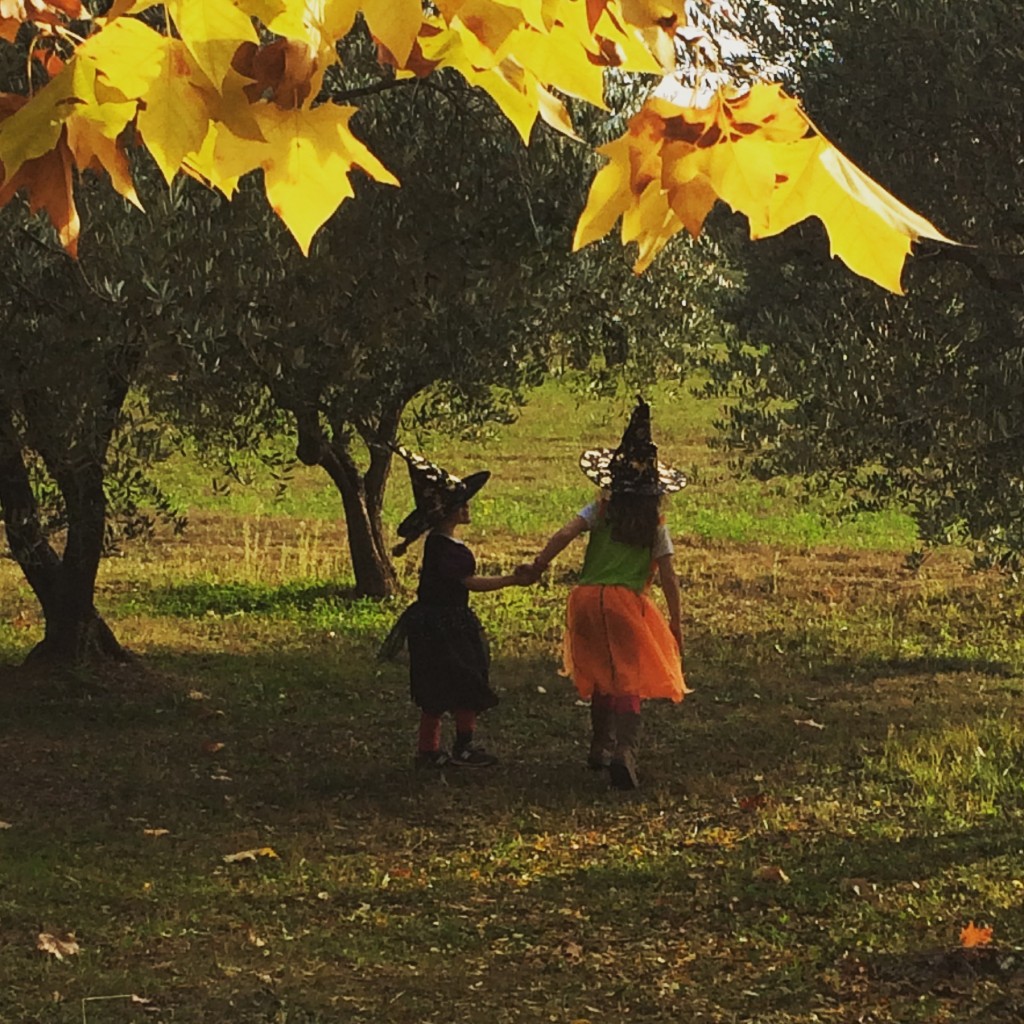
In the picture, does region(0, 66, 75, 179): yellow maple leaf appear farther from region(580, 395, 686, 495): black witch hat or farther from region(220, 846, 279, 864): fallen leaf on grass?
region(580, 395, 686, 495): black witch hat

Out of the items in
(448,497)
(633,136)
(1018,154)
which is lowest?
(448,497)

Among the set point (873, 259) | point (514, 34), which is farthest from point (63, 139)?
point (873, 259)

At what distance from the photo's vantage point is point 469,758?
34.9ft

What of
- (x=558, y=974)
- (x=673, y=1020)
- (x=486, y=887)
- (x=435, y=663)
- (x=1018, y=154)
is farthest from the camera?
(x=435, y=663)

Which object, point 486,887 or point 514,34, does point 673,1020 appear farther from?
point 514,34

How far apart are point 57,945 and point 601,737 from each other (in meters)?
4.47

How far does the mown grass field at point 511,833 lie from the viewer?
6.63 metres

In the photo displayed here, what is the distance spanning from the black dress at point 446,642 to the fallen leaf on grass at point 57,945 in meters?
3.56

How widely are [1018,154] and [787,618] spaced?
9398 mm

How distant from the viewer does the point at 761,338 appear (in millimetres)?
11086

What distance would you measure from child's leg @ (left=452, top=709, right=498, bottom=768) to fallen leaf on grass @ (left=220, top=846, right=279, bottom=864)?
2142 mm

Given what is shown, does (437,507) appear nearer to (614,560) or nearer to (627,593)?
(614,560)

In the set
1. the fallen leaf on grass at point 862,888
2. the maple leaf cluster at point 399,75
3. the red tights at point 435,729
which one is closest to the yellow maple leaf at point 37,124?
the maple leaf cluster at point 399,75

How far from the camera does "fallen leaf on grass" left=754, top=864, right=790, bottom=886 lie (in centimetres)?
812
